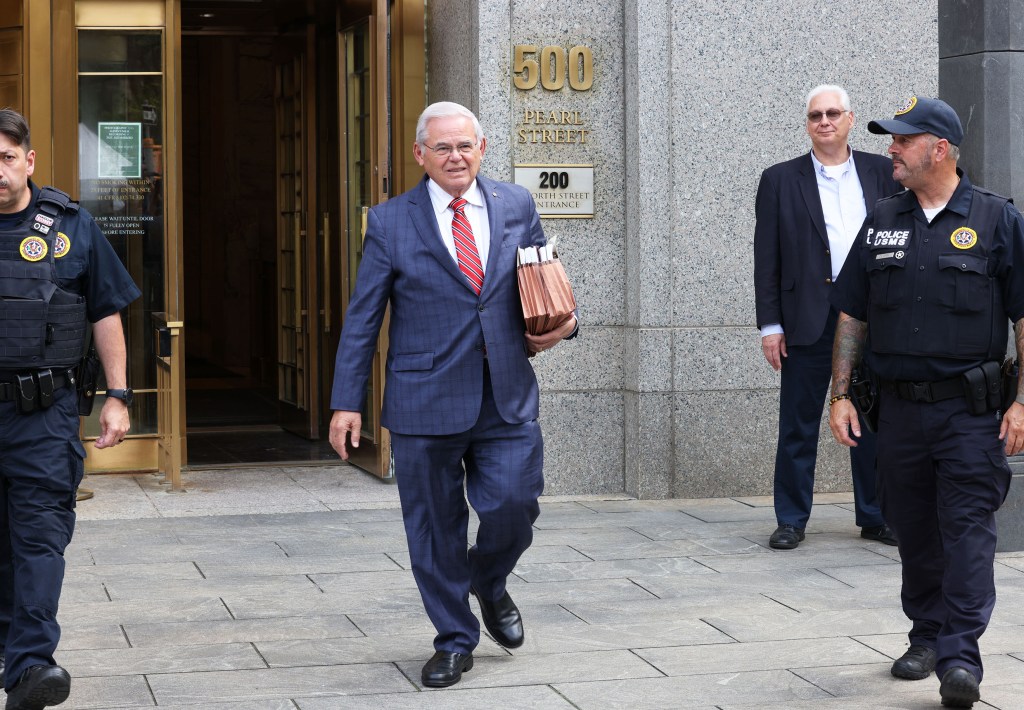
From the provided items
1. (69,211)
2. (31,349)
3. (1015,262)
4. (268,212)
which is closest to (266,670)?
(31,349)

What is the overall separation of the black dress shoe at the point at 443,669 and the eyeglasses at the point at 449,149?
161 centimetres

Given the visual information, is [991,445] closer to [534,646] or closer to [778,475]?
[534,646]

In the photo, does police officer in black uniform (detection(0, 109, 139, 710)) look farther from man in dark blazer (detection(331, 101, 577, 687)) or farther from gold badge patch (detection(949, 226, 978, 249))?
gold badge patch (detection(949, 226, 978, 249))

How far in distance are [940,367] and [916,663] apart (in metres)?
0.96

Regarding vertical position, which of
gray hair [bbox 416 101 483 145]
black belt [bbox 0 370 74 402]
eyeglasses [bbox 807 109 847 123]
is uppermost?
eyeglasses [bbox 807 109 847 123]

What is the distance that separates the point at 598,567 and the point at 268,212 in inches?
417

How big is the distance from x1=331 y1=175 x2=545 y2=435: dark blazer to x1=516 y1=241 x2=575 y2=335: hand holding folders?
0.43ft

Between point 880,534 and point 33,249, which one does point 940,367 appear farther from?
point 33,249

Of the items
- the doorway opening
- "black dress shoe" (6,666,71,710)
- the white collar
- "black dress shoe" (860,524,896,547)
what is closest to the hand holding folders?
the white collar

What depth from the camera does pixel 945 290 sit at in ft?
15.3

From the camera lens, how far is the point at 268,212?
1623cm

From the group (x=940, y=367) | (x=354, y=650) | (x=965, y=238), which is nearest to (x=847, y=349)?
Answer: (x=940, y=367)

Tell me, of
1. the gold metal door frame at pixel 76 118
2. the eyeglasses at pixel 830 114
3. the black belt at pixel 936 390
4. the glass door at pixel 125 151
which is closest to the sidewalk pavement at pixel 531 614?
the gold metal door frame at pixel 76 118

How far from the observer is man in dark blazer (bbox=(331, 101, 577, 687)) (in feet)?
15.6
